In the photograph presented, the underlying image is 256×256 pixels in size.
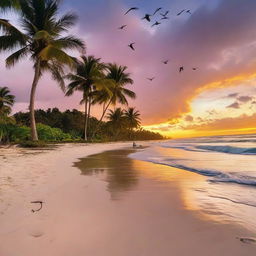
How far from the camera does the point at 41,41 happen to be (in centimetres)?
1886

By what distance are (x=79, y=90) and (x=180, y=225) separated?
30.5 m

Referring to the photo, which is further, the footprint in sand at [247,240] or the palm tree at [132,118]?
the palm tree at [132,118]

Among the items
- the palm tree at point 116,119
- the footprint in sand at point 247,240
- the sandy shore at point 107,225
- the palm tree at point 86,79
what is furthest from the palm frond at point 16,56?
the palm tree at point 116,119

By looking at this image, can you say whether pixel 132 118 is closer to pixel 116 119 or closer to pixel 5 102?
pixel 116 119

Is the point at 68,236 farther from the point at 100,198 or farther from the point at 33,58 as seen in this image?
the point at 33,58

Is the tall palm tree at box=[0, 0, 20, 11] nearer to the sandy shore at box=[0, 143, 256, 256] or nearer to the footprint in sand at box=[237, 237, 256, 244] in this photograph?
the sandy shore at box=[0, 143, 256, 256]

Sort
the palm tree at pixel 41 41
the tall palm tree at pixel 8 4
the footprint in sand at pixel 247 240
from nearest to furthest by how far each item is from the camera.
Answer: the footprint in sand at pixel 247 240, the tall palm tree at pixel 8 4, the palm tree at pixel 41 41

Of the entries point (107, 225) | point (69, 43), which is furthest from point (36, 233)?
point (69, 43)

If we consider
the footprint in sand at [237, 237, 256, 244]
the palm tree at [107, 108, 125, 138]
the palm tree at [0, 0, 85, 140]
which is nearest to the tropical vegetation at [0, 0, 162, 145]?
the palm tree at [0, 0, 85, 140]

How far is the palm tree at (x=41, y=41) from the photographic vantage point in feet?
58.6

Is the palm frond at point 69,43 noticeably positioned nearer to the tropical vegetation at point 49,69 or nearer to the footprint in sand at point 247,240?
the tropical vegetation at point 49,69

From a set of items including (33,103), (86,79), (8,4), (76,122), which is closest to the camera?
(8,4)

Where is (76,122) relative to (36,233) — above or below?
above

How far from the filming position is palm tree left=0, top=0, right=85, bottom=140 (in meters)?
17.9
